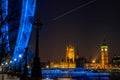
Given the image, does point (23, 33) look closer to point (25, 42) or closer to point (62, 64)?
point (25, 42)

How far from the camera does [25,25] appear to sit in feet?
141

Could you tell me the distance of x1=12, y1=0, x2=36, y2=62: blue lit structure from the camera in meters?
41.0

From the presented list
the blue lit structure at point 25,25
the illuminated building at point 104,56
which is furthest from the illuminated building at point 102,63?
the blue lit structure at point 25,25

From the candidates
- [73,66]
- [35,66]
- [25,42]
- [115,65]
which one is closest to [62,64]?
[73,66]

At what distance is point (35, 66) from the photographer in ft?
76.2

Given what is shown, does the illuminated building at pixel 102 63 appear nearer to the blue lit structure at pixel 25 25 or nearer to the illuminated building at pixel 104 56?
the illuminated building at pixel 104 56

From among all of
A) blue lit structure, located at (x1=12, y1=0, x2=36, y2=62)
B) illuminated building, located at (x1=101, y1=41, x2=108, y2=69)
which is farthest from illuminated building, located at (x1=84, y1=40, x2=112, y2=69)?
blue lit structure, located at (x1=12, y1=0, x2=36, y2=62)

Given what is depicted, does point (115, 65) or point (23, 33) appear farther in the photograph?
point (115, 65)

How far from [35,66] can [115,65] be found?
11777cm

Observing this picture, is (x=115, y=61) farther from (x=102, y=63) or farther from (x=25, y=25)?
(x=25, y=25)

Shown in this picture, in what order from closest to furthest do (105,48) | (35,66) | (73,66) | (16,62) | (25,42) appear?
(35,66)
(25,42)
(16,62)
(73,66)
(105,48)

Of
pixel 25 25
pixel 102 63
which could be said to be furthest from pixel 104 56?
pixel 25 25

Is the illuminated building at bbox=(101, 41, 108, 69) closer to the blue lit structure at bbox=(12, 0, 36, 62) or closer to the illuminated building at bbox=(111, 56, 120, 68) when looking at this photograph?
the illuminated building at bbox=(111, 56, 120, 68)

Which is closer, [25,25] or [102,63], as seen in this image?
[25,25]
